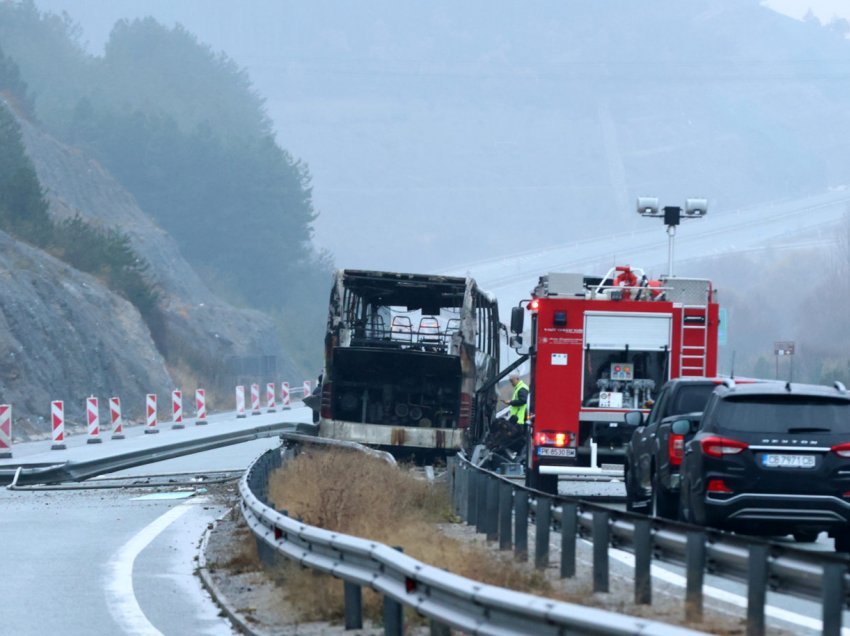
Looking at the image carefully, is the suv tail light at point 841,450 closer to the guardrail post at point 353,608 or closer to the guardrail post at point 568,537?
the guardrail post at point 568,537

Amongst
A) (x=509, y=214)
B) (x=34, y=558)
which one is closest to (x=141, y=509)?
(x=34, y=558)

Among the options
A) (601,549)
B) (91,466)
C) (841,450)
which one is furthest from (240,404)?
(601,549)

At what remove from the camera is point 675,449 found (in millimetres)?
16203

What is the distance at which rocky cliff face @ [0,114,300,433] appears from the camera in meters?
45.8

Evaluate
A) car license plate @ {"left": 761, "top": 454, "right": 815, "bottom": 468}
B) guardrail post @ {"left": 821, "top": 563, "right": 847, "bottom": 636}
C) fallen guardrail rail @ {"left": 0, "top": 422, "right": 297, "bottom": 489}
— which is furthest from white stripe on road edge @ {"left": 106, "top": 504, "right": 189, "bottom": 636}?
car license plate @ {"left": 761, "top": 454, "right": 815, "bottom": 468}

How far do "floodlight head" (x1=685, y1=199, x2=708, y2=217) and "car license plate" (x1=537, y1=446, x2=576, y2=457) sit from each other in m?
6.00

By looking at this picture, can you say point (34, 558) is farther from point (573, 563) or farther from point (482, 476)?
point (573, 563)

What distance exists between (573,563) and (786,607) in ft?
4.91

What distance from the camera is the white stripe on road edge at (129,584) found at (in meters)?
11.2

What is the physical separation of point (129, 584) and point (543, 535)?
3.63 meters

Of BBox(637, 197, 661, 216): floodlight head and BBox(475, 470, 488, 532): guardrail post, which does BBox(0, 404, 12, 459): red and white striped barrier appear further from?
BBox(475, 470, 488, 532): guardrail post

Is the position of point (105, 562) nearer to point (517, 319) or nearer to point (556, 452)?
point (556, 452)

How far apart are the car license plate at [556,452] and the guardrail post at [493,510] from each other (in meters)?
5.22

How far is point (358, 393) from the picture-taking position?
26.5 meters
